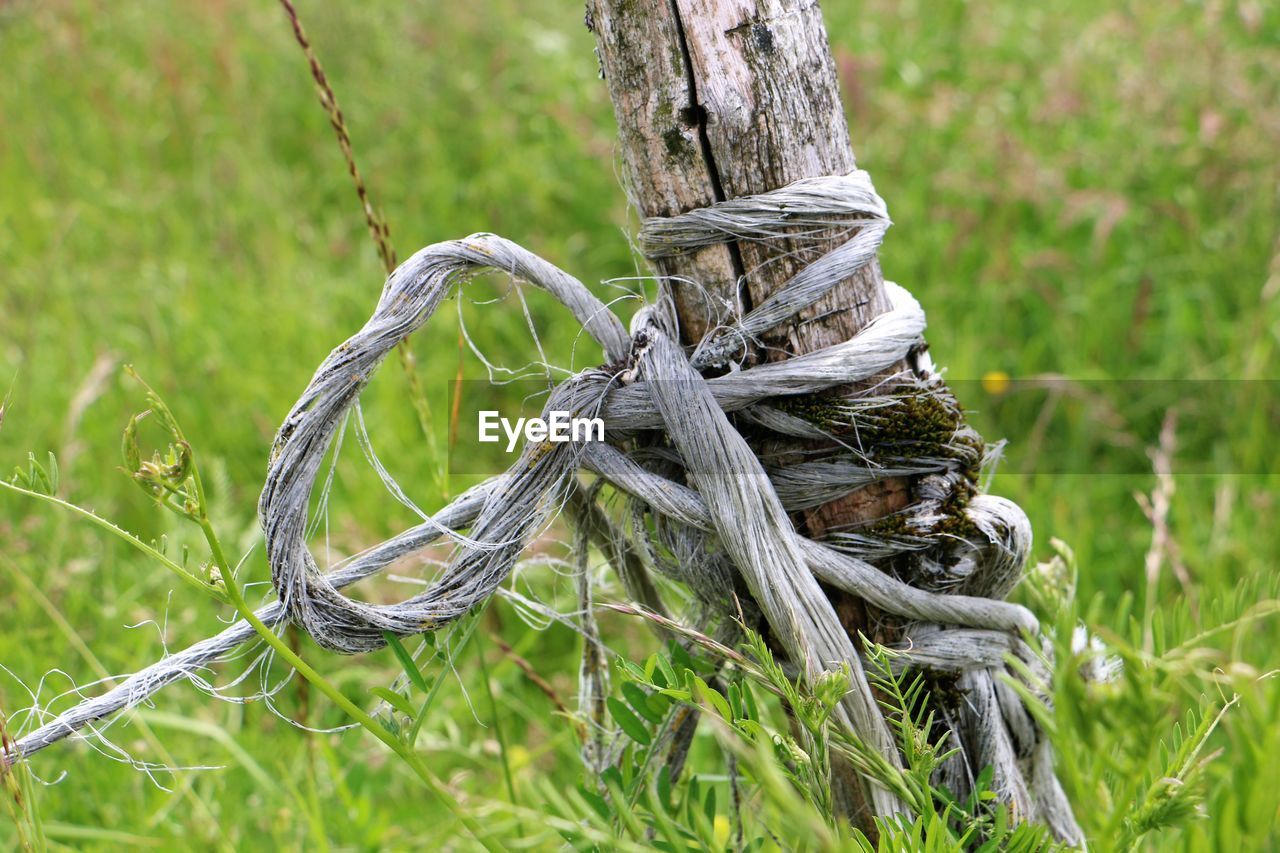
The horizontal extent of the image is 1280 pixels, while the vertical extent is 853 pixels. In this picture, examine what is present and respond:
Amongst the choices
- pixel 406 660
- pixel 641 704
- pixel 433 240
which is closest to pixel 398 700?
pixel 406 660

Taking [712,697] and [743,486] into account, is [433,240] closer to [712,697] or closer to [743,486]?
Result: [743,486]

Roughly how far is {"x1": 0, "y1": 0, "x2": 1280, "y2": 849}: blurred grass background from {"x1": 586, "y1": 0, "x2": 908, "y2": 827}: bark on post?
48 cm

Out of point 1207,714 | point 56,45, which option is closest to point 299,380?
point 1207,714

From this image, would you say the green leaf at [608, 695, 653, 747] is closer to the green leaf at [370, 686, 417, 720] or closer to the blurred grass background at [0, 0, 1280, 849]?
the green leaf at [370, 686, 417, 720]

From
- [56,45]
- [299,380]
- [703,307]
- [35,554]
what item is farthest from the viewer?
[56,45]

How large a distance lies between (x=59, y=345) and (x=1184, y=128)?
3494 mm

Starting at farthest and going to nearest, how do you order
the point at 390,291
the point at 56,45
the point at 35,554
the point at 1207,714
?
the point at 56,45
the point at 35,554
the point at 390,291
the point at 1207,714

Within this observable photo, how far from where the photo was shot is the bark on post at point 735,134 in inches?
37.7

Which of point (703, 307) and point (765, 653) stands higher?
point (703, 307)

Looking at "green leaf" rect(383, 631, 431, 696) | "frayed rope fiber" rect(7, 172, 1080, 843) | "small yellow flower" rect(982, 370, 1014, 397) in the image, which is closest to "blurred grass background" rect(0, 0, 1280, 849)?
"small yellow flower" rect(982, 370, 1014, 397)

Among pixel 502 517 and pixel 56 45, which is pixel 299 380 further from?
pixel 56 45

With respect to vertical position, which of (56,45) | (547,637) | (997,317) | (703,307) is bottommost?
(547,637)

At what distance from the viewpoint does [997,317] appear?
113 inches

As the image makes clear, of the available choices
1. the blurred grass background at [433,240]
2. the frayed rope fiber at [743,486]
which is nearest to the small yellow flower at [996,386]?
the blurred grass background at [433,240]
